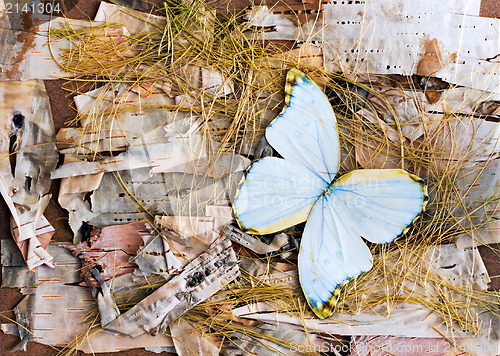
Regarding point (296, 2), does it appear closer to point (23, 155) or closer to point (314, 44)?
point (314, 44)

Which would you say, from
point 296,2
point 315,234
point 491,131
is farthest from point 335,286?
point 296,2

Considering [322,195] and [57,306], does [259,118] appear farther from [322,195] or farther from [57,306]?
[57,306]

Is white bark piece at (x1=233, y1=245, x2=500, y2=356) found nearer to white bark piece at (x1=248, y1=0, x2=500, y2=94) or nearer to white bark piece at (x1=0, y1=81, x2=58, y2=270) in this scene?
white bark piece at (x1=248, y1=0, x2=500, y2=94)

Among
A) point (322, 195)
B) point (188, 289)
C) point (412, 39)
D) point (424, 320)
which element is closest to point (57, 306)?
point (188, 289)

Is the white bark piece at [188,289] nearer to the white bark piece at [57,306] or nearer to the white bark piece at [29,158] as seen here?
the white bark piece at [57,306]

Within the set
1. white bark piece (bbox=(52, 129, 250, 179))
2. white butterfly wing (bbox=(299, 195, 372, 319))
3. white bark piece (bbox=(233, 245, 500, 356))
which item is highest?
white bark piece (bbox=(52, 129, 250, 179))

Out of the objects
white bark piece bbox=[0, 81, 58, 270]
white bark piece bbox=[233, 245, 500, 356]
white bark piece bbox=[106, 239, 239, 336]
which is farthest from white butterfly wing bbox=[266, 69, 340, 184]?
white bark piece bbox=[0, 81, 58, 270]
